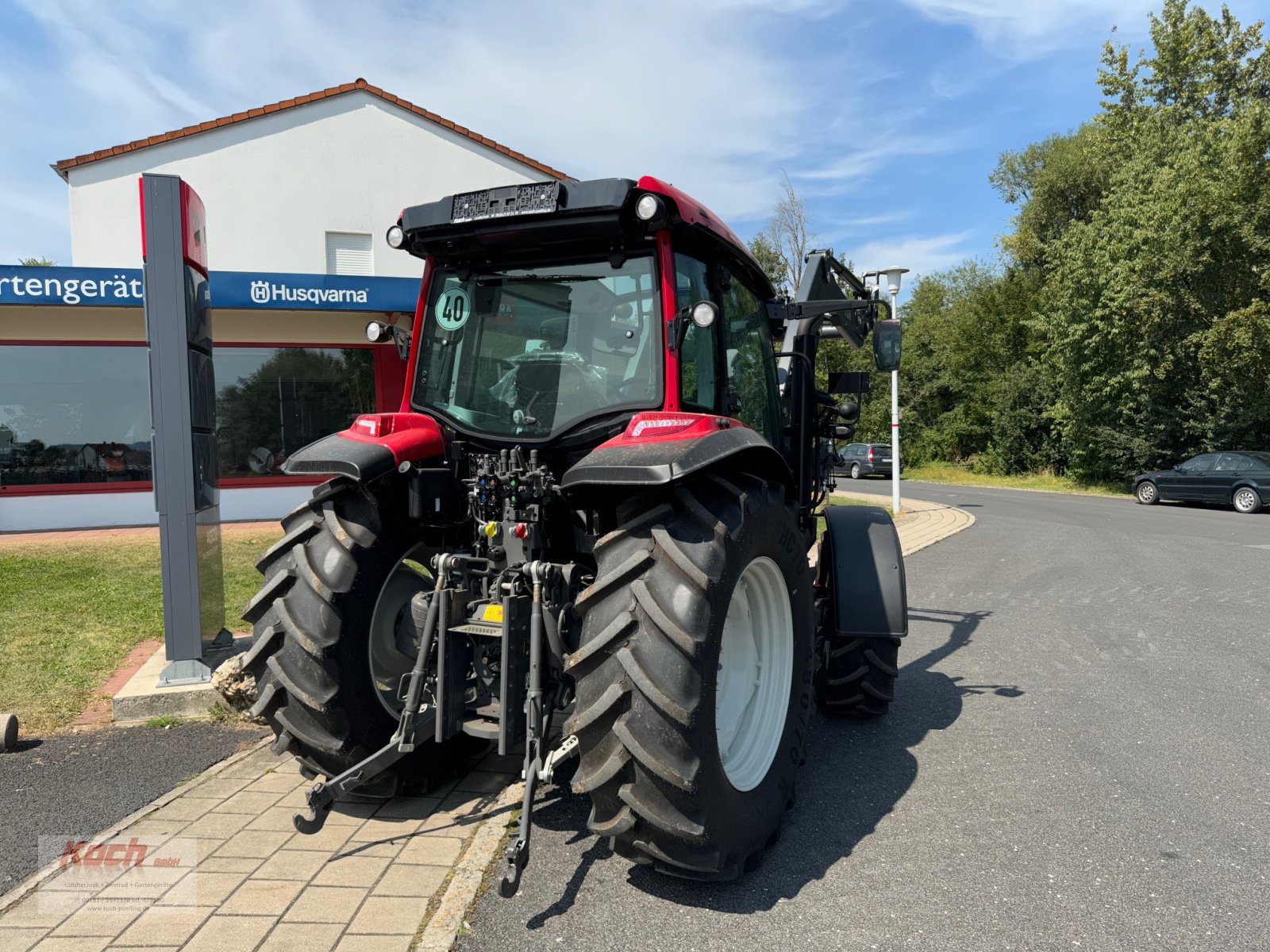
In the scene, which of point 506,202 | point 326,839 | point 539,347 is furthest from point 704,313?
point 326,839

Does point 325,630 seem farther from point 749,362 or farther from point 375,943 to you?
point 749,362

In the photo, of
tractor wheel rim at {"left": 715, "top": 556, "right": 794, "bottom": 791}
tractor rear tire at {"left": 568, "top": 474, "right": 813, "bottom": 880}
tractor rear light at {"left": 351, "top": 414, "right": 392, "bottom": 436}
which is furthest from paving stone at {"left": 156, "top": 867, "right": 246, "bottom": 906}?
tractor wheel rim at {"left": 715, "top": 556, "right": 794, "bottom": 791}

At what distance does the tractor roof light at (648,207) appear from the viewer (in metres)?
3.18

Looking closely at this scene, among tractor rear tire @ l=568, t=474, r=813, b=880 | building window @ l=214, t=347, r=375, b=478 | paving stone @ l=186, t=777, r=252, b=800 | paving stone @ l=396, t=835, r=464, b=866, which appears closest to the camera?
tractor rear tire @ l=568, t=474, r=813, b=880

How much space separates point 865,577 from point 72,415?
13979 mm

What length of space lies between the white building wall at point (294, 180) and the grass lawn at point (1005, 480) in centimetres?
2274

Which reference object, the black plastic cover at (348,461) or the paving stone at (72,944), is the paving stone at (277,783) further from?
the black plastic cover at (348,461)

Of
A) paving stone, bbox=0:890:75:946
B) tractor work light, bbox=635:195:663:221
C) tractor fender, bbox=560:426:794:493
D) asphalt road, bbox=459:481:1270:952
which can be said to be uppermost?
tractor work light, bbox=635:195:663:221

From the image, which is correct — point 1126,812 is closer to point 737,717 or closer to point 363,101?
point 737,717

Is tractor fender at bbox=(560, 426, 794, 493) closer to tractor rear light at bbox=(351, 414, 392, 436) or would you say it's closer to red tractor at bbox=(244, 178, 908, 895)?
red tractor at bbox=(244, 178, 908, 895)

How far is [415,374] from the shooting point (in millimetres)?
3936

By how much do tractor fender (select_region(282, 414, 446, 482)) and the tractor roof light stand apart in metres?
1.29

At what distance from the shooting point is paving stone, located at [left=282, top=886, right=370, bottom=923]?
111 inches

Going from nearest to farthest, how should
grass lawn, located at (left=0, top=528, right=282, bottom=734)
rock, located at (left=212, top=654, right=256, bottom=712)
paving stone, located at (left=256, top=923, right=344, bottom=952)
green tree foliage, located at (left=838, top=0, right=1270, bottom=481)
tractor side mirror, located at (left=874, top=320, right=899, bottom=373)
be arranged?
1. paving stone, located at (left=256, top=923, right=344, bottom=952)
2. tractor side mirror, located at (left=874, top=320, right=899, bottom=373)
3. rock, located at (left=212, top=654, right=256, bottom=712)
4. grass lawn, located at (left=0, top=528, right=282, bottom=734)
5. green tree foliage, located at (left=838, top=0, right=1270, bottom=481)
